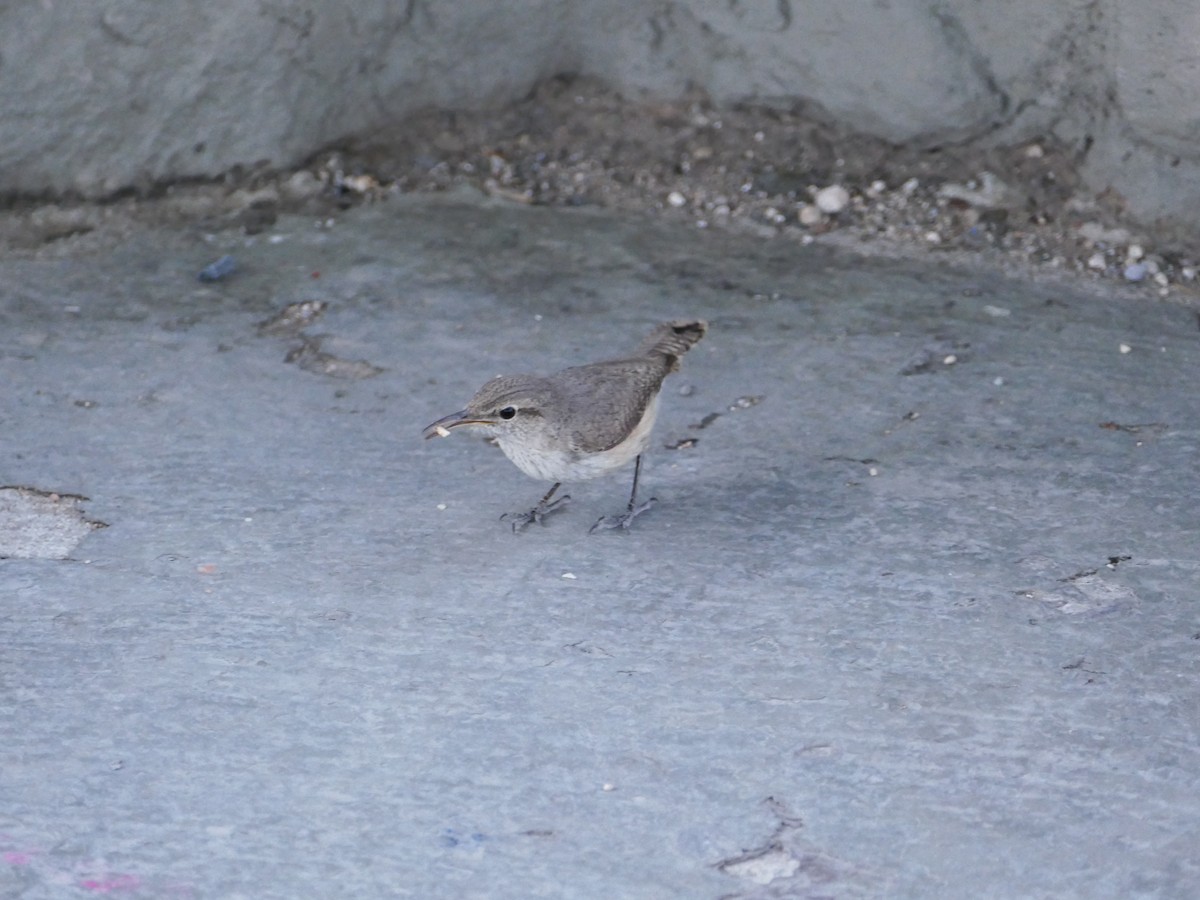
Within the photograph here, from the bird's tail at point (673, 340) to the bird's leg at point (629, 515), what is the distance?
1.33 ft

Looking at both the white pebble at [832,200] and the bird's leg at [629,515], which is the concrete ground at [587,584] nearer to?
the bird's leg at [629,515]

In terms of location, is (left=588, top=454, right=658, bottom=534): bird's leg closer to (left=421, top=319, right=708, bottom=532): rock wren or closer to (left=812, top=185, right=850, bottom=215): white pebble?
(left=421, top=319, right=708, bottom=532): rock wren

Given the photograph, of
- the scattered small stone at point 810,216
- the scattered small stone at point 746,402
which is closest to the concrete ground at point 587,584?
the scattered small stone at point 746,402

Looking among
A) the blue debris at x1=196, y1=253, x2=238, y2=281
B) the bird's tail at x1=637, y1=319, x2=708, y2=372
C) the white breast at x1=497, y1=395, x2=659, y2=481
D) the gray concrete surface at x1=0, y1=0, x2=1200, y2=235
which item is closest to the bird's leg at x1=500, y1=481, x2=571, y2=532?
the white breast at x1=497, y1=395, x2=659, y2=481

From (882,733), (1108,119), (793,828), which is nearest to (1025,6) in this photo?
(1108,119)

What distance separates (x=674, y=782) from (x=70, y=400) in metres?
3.02

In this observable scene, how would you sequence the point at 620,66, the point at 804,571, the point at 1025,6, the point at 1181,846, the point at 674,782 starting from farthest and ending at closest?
the point at 620,66, the point at 1025,6, the point at 804,571, the point at 674,782, the point at 1181,846

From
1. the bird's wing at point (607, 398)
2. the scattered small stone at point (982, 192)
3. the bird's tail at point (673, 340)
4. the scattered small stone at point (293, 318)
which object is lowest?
the scattered small stone at point (293, 318)

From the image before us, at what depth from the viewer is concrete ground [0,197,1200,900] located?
138 inches

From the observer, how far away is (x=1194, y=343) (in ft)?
19.0

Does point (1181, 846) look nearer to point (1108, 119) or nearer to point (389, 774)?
point (389, 774)

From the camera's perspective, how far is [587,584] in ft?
15.1

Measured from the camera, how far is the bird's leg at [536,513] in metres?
4.95

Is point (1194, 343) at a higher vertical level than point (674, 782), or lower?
higher
